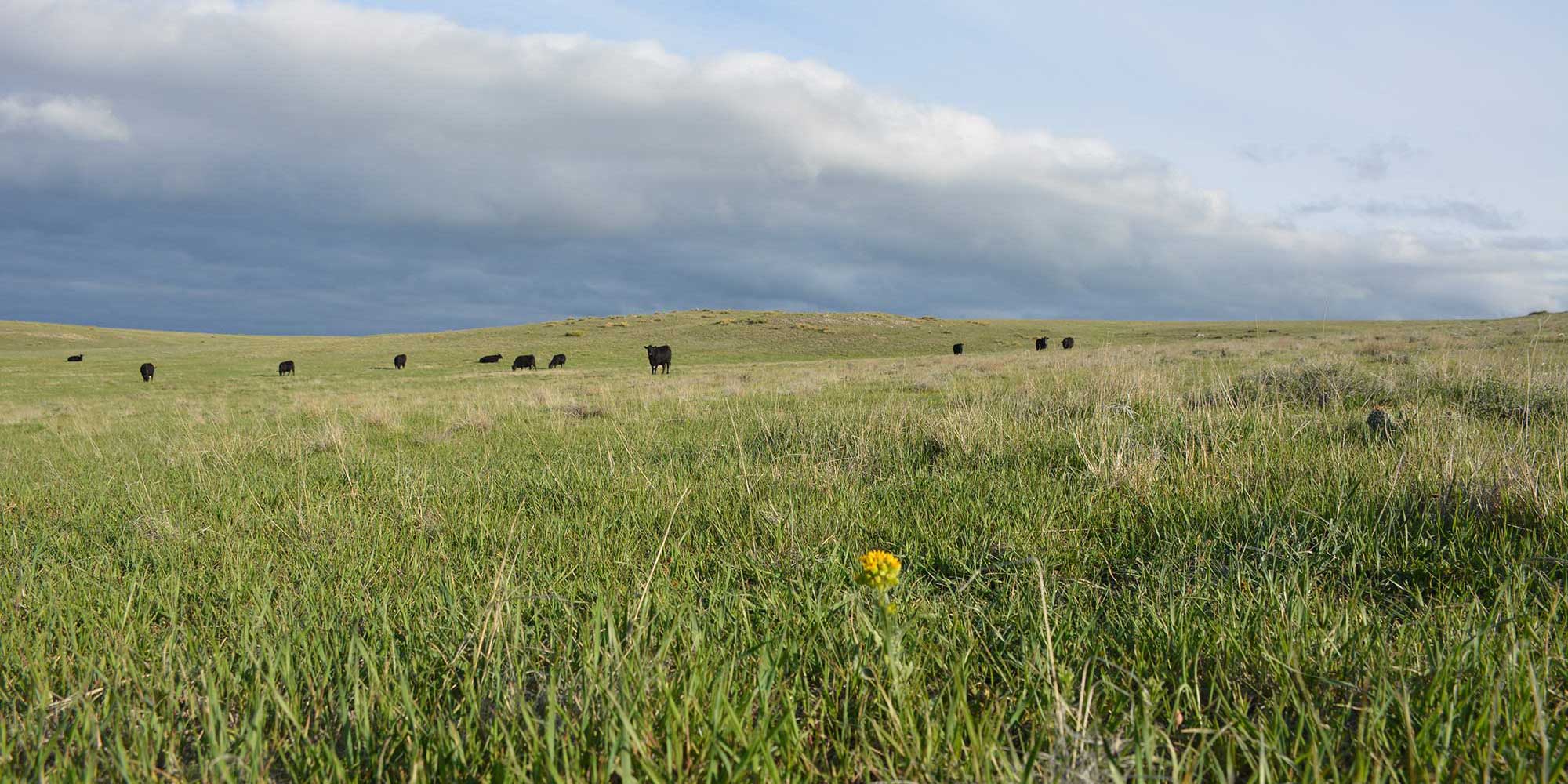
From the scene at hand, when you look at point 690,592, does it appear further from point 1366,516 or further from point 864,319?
point 864,319

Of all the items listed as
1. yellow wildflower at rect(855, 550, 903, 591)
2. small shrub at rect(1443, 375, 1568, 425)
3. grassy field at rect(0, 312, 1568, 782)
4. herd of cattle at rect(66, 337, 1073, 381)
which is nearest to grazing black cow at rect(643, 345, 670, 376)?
herd of cattle at rect(66, 337, 1073, 381)

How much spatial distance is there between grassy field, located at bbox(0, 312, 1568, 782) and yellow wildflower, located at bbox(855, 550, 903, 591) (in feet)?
0.31

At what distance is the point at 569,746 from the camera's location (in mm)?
1430

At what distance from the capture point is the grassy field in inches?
58.1

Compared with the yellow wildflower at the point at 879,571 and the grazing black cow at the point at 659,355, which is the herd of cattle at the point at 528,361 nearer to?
the grazing black cow at the point at 659,355

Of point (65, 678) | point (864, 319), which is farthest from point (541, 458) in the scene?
point (864, 319)

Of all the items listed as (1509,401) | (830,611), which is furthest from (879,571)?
(1509,401)

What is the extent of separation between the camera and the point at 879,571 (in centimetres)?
157

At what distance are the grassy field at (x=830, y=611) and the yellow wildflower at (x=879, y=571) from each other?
0.09 metres

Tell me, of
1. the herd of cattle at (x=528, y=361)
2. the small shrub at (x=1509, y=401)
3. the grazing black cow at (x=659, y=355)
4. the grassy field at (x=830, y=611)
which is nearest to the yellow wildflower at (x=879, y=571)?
the grassy field at (x=830, y=611)

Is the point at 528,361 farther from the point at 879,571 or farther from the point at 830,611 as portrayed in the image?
the point at 879,571

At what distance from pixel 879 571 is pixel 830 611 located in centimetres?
60

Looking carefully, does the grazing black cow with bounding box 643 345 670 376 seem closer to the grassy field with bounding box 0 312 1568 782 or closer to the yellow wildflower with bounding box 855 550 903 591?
the grassy field with bounding box 0 312 1568 782

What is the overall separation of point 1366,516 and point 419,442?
8942mm
